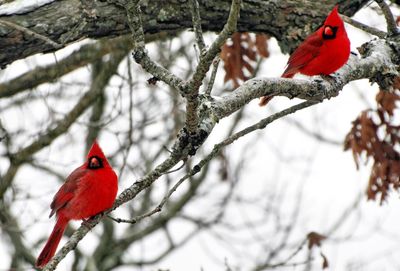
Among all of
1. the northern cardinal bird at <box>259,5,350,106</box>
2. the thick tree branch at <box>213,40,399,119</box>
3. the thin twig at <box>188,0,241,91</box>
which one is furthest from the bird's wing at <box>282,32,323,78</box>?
the thin twig at <box>188,0,241,91</box>

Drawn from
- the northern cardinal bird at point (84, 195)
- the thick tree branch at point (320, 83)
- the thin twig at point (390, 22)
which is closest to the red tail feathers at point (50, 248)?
the northern cardinal bird at point (84, 195)

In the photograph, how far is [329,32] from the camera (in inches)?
179

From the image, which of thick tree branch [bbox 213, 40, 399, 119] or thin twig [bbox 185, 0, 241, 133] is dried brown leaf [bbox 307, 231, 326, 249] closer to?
thick tree branch [bbox 213, 40, 399, 119]

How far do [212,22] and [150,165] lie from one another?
327 centimetres

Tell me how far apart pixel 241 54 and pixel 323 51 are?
4.27 ft

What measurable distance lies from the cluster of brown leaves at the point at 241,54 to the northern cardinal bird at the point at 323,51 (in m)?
0.79

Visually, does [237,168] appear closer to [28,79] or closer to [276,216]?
[276,216]

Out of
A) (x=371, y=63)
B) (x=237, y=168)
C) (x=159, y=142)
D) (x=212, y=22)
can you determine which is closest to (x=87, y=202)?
(x=212, y=22)

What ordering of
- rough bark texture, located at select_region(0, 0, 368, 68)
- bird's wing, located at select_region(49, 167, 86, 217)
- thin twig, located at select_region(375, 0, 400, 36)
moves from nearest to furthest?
rough bark texture, located at select_region(0, 0, 368, 68)
thin twig, located at select_region(375, 0, 400, 36)
bird's wing, located at select_region(49, 167, 86, 217)

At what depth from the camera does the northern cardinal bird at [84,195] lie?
424 cm

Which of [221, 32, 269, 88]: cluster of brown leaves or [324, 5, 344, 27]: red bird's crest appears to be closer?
[324, 5, 344, 27]: red bird's crest

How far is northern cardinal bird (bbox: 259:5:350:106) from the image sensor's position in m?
4.24

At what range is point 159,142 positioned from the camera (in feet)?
26.2

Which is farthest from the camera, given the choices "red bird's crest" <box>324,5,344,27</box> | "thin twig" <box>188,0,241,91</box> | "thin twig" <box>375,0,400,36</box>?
"red bird's crest" <box>324,5,344,27</box>
